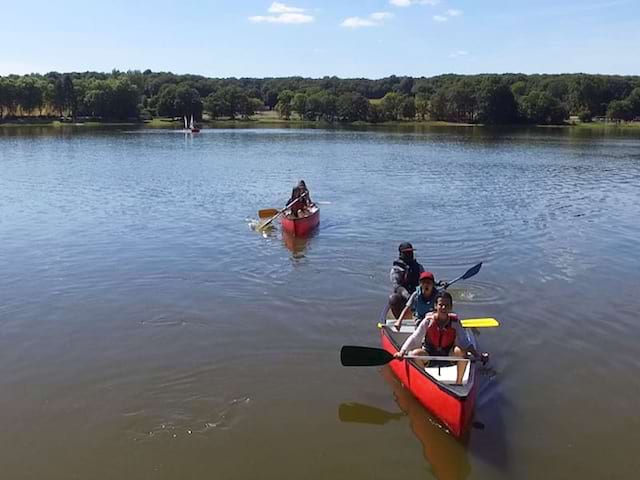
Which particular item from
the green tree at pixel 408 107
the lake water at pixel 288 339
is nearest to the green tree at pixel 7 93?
the green tree at pixel 408 107

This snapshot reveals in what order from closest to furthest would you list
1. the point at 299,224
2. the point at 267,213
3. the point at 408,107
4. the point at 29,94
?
the point at 299,224
the point at 267,213
the point at 29,94
the point at 408,107

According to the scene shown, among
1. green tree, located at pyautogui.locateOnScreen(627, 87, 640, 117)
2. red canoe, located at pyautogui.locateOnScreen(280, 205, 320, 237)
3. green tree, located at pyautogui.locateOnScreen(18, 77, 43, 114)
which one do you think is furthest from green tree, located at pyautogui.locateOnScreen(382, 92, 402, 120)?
red canoe, located at pyautogui.locateOnScreen(280, 205, 320, 237)

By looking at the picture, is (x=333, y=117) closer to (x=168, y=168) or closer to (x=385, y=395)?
(x=168, y=168)

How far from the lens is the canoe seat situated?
965 cm

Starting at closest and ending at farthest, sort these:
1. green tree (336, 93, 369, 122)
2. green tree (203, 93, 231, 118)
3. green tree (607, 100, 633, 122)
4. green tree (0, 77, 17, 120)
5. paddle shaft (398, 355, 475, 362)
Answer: paddle shaft (398, 355, 475, 362) < green tree (0, 77, 17, 120) < green tree (607, 100, 633, 122) < green tree (336, 93, 369, 122) < green tree (203, 93, 231, 118)

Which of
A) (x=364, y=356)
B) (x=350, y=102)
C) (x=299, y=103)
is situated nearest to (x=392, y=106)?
(x=350, y=102)

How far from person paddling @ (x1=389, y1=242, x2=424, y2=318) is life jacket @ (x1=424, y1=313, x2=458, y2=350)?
2319 millimetres

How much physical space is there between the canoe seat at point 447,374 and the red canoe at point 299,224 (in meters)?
12.8

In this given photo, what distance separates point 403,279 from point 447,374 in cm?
334

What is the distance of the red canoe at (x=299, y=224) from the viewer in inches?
899

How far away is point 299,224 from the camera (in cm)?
2291

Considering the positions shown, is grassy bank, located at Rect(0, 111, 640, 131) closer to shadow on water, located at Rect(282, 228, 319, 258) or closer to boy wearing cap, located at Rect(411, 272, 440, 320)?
shadow on water, located at Rect(282, 228, 319, 258)

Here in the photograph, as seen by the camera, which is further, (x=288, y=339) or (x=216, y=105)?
(x=216, y=105)

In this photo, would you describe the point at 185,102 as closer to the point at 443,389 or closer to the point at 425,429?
the point at 425,429
